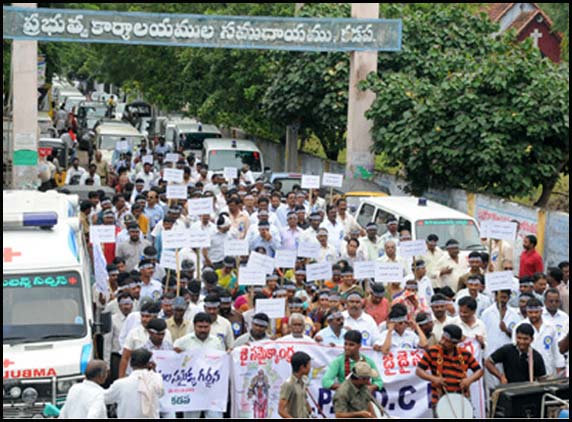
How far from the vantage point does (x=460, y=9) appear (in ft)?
96.0

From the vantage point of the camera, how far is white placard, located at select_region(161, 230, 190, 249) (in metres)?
14.0

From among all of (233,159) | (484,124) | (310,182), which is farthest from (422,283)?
(233,159)

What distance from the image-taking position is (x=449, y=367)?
10289mm

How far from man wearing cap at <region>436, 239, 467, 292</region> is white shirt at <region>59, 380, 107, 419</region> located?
702 cm

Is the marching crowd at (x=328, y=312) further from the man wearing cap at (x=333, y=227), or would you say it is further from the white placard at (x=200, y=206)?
the white placard at (x=200, y=206)

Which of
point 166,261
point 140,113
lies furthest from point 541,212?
point 140,113

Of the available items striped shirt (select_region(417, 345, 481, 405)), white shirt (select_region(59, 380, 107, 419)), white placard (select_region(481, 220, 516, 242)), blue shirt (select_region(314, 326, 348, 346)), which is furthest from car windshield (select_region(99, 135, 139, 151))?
white shirt (select_region(59, 380, 107, 419))

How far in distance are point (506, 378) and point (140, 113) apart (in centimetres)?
4879

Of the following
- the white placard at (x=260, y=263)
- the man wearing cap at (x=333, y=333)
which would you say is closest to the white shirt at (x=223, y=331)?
the man wearing cap at (x=333, y=333)

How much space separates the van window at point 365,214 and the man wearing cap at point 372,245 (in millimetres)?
2244

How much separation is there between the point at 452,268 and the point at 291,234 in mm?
2840

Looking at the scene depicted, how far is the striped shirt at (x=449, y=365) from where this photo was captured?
10.2 meters

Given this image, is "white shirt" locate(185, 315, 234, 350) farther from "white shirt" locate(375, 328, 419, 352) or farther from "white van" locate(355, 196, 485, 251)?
"white van" locate(355, 196, 485, 251)

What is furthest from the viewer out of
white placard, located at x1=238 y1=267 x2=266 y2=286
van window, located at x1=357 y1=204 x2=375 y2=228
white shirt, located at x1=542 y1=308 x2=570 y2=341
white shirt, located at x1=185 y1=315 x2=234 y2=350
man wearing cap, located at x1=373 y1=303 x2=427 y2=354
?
van window, located at x1=357 y1=204 x2=375 y2=228
